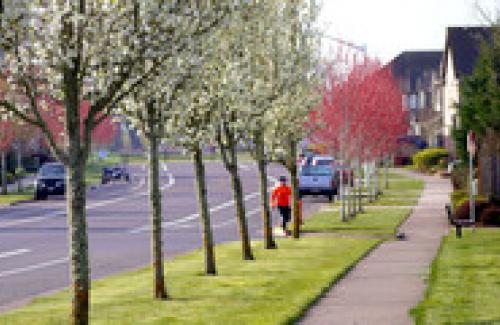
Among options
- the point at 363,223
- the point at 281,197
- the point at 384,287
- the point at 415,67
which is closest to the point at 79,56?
the point at 384,287

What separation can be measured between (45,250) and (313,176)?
25.8m

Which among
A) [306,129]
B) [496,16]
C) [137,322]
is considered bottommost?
[137,322]

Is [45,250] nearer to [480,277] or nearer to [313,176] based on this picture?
[480,277]

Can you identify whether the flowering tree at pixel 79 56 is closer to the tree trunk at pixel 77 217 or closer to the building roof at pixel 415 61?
the tree trunk at pixel 77 217

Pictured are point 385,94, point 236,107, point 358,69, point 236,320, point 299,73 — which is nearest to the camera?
point 236,320

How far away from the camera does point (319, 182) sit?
183 ft

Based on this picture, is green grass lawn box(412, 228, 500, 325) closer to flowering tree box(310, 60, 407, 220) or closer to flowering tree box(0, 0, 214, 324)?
flowering tree box(0, 0, 214, 324)

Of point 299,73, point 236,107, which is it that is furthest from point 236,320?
point 299,73

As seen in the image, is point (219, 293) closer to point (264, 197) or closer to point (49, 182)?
point (264, 197)

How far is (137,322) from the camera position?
1681 cm

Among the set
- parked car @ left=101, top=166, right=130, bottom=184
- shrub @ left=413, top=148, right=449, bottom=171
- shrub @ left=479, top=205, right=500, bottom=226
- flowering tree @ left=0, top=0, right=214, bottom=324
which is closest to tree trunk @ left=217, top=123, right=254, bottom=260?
flowering tree @ left=0, top=0, right=214, bottom=324

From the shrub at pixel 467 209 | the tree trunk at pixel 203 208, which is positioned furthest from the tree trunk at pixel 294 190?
the tree trunk at pixel 203 208

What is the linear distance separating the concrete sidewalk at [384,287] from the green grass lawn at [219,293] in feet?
1.09

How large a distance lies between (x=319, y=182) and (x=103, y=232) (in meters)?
20.1
